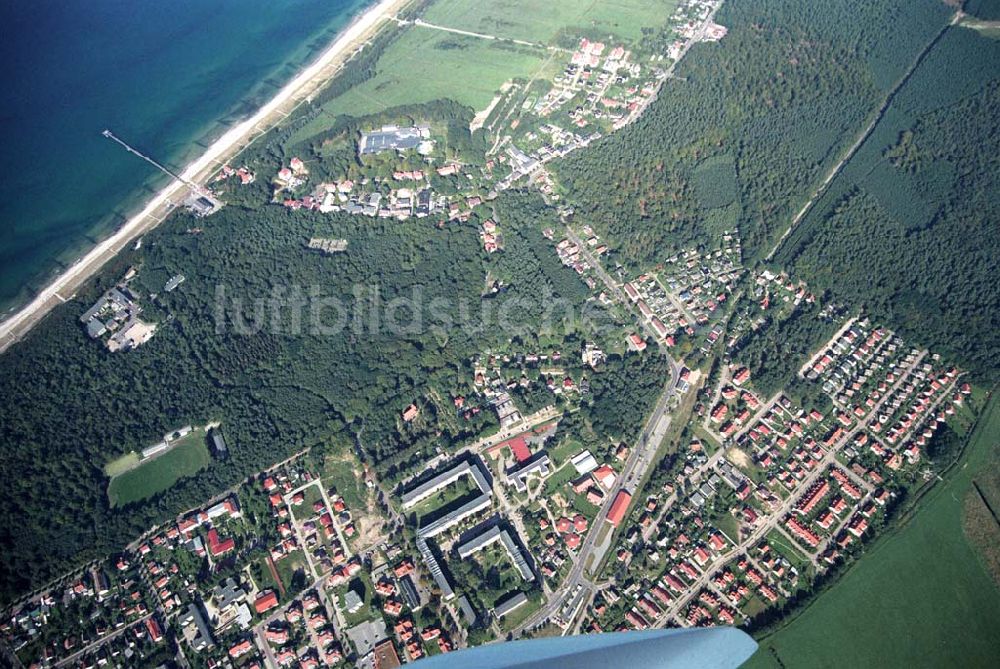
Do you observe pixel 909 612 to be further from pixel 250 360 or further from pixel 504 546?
pixel 250 360

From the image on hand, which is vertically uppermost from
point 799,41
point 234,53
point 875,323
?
point 799,41

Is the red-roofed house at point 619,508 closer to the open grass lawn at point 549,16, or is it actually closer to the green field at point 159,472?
the green field at point 159,472

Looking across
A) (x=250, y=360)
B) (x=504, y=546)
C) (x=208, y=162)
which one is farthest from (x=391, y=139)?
(x=504, y=546)

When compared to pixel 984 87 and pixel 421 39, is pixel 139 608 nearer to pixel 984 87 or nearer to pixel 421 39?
pixel 421 39

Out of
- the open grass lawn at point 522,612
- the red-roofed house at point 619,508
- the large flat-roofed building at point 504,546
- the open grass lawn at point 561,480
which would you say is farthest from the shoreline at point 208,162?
the red-roofed house at point 619,508

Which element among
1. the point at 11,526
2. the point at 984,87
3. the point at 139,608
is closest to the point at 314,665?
the point at 139,608

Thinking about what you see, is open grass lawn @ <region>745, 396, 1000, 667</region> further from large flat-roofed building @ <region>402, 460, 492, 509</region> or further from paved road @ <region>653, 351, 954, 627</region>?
large flat-roofed building @ <region>402, 460, 492, 509</region>
